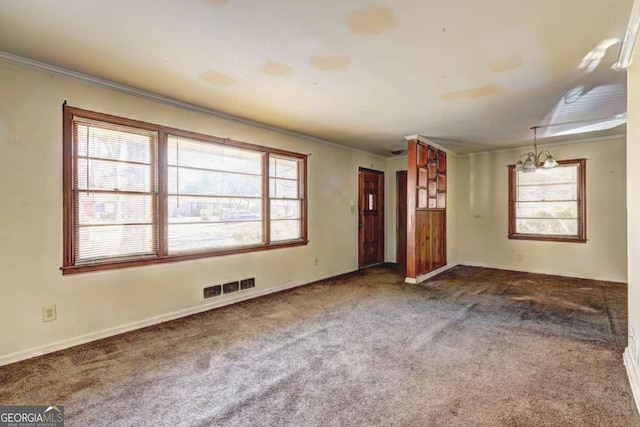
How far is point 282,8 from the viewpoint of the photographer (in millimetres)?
1953

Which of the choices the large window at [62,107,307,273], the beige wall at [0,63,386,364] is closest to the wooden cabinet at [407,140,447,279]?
the large window at [62,107,307,273]

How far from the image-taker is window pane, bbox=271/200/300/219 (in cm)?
483

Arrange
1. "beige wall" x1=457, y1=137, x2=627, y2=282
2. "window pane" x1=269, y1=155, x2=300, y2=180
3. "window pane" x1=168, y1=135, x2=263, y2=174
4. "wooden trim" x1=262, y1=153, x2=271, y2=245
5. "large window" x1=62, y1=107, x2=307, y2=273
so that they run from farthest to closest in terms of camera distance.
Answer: "beige wall" x1=457, y1=137, x2=627, y2=282
"window pane" x1=269, y1=155, x2=300, y2=180
"wooden trim" x1=262, y1=153, x2=271, y2=245
"window pane" x1=168, y1=135, x2=263, y2=174
"large window" x1=62, y1=107, x2=307, y2=273

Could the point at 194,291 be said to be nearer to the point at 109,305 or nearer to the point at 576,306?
the point at 109,305

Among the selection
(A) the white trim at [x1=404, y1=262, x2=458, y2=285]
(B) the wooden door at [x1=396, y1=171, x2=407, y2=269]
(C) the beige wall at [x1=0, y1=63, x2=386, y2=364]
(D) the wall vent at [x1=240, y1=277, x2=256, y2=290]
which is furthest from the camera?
(B) the wooden door at [x1=396, y1=171, x2=407, y2=269]

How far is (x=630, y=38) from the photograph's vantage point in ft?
7.04

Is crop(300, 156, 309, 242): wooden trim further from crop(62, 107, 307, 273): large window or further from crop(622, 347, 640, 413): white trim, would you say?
crop(622, 347, 640, 413): white trim

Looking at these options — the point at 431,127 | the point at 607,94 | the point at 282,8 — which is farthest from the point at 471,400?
the point at 431,127

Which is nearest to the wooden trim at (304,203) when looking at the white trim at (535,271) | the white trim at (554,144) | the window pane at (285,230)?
the window pane at (285,230)

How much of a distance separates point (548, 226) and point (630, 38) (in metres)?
4.66

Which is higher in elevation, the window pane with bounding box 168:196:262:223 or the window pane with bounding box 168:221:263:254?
the window pane with bounding box 168:196:262:223

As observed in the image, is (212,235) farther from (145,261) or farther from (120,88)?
(120,88)

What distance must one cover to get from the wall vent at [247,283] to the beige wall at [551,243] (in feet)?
15.5

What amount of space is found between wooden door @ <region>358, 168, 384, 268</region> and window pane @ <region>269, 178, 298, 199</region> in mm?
1742
